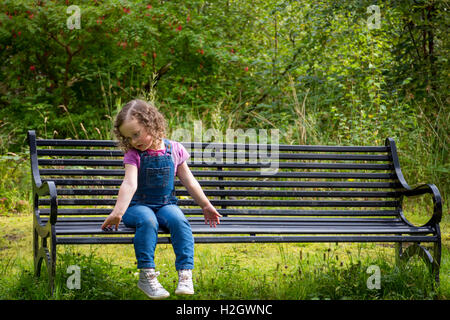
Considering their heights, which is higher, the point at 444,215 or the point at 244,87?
the point at 244,87

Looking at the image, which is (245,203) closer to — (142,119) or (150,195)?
(150,195)

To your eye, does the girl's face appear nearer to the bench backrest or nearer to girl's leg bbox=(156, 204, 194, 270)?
girl's leg bbox=(156, 204, 194, 270)

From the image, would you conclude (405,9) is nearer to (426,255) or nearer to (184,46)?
(184,46)

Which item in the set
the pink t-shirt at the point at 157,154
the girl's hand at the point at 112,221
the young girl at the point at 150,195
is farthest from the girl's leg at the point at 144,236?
the pink t-shirt at the point at 157,154

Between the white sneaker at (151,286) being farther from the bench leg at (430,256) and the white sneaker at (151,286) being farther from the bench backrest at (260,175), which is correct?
the bench leg at (430,256)

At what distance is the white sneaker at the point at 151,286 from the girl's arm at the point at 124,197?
0.98 feet

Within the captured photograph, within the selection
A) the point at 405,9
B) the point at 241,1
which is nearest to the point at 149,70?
the point at 241,1

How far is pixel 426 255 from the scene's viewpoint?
3277 millimetres

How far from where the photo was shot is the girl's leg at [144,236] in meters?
2.82

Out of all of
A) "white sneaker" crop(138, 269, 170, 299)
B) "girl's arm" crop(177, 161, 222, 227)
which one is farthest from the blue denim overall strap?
"white sneaker" crop(138, 269, 170, 299)

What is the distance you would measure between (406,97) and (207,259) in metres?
3.98

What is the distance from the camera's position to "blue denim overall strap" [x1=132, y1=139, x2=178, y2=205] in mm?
3104
